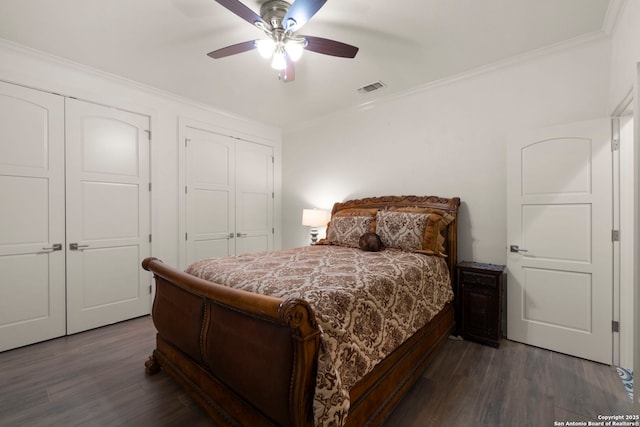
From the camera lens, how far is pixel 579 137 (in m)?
2.37

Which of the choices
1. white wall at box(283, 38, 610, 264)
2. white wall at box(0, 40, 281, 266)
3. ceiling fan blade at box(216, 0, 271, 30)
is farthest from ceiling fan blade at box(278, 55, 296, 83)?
white wall at box(0, 40, 281, 266)

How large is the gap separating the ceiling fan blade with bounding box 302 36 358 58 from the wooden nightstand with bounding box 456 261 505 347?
2198 mm

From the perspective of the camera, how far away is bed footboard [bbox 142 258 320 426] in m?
1.13

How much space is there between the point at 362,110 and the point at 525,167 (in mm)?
2150

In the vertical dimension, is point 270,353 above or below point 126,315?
above

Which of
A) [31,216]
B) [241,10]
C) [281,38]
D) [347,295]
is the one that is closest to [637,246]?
[347,295]

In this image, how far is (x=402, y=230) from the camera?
288 centimetres

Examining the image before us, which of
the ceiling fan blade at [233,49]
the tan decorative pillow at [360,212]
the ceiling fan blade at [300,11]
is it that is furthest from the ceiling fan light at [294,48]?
the tan decorative pillow at [360,212]

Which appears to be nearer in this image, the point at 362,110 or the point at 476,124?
the point at 476,124

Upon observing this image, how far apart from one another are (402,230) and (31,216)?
11.8 ft

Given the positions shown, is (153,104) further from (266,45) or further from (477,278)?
(477,278)

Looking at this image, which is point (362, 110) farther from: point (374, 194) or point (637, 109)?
point (637, 109)

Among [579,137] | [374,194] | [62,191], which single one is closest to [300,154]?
[374,194]

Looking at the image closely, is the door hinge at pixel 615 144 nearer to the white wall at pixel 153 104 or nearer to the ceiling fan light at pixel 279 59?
the ceiling fan light at pixel 279 59
